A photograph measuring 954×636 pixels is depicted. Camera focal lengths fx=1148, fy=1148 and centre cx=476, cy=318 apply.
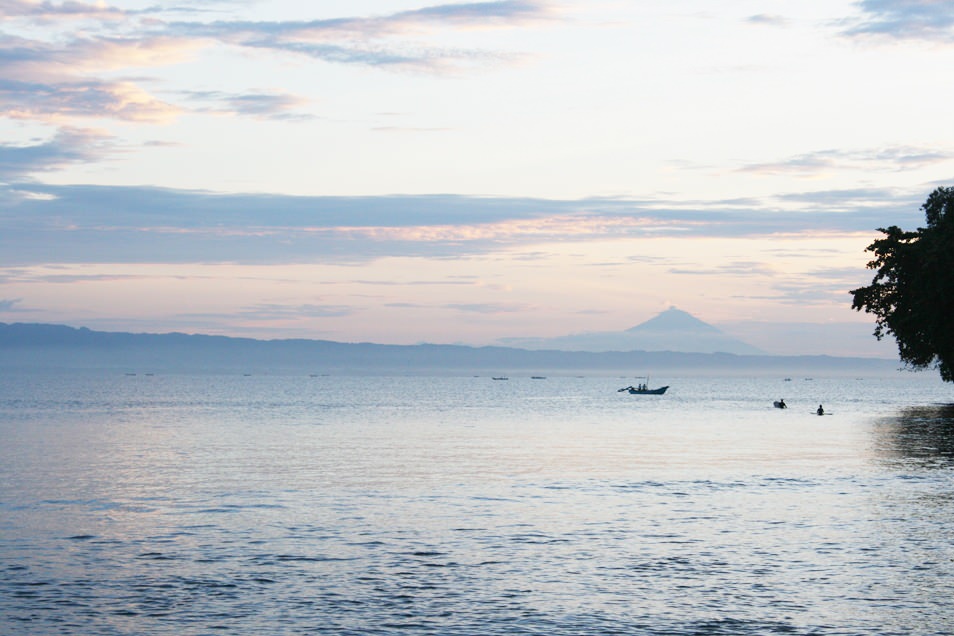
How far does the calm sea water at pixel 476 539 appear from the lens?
25.6m

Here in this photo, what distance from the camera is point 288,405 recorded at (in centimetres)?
15038

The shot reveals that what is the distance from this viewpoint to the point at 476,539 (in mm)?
Answer: 35781

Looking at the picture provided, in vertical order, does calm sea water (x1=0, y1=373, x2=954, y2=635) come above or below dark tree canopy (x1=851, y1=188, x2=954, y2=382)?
below

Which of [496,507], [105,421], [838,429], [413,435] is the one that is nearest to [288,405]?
[105,421]

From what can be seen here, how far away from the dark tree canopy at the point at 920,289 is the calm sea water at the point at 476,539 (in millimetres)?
24491

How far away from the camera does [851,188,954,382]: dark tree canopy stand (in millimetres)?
96812

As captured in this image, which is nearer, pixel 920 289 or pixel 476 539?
pixel 476 539

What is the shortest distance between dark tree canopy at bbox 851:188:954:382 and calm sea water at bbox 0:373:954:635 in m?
24.5

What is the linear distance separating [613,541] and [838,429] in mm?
68945

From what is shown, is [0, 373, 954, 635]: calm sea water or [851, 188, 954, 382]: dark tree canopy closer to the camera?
[0, 373, 954, 635]: calm sea water

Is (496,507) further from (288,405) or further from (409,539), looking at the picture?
(288,405)

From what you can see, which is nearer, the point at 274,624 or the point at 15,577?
the point at 274,624

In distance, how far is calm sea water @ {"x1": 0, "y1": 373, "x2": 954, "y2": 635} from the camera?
25.6 meters

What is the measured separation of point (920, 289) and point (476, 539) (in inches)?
3013
